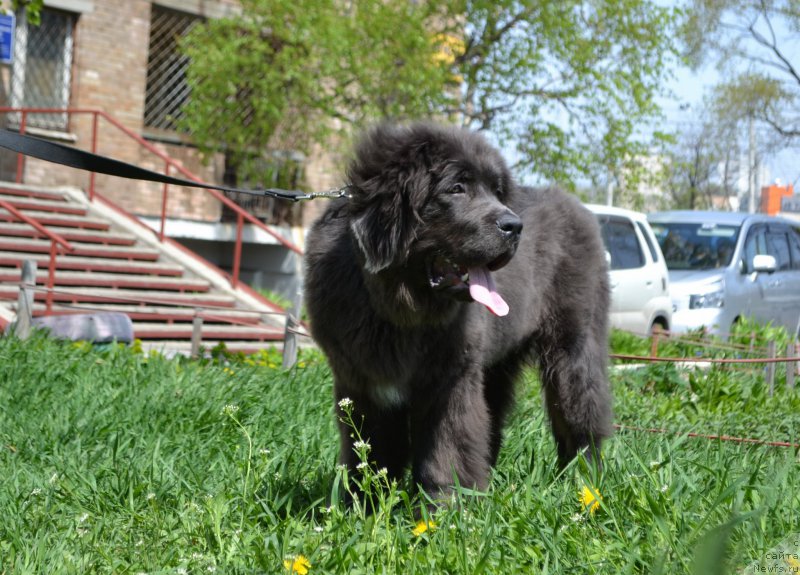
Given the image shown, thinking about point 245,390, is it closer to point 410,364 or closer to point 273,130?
point 410,364

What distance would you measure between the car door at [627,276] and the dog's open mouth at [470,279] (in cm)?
822

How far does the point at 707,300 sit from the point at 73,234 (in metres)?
9.33

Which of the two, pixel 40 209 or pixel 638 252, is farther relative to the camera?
pixel 40 209

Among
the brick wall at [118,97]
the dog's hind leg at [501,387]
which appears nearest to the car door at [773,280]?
the brick wall at [118,97]

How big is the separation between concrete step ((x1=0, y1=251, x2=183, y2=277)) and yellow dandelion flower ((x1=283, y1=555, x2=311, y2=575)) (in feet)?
31.4

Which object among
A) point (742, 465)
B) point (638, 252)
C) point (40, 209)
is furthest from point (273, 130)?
point (742, 465)

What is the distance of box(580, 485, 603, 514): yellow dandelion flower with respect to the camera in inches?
141

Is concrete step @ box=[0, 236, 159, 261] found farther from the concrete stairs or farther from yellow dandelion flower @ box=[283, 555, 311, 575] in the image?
yellow dandelion flower @ box=[283, 555, 311, 575]

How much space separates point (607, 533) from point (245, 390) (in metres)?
3.42

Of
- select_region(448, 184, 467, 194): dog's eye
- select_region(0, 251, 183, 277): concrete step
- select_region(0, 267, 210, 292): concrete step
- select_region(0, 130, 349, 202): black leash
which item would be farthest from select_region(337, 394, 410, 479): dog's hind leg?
select_region(0, 251, 183, 277): concrete step

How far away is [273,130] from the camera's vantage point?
695 inches

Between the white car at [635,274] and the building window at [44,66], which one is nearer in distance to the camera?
the white car at [635,274]

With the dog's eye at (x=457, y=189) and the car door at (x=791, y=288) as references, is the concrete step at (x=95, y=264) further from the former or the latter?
the car door at (x=791, y=288)

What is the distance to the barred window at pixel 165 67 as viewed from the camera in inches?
716
